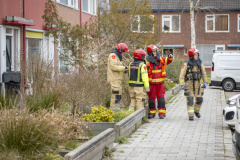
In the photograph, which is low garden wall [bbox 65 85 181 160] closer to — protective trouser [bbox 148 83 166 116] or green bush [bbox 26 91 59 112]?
green bush [bbox 26 91 59 112]

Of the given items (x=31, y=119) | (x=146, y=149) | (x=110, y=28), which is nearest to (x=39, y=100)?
(x=146, y=149)

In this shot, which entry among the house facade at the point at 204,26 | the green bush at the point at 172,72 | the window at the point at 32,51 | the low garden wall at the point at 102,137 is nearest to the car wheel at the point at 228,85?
the green bush at the point at 172,72

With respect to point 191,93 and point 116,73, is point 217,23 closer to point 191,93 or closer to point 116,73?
point 191,93

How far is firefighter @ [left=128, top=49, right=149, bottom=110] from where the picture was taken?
39.3 feet

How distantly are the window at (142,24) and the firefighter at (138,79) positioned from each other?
769cm

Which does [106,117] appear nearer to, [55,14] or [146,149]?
[146,149]

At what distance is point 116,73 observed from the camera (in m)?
12.5

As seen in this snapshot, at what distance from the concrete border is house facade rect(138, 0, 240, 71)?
126 ft

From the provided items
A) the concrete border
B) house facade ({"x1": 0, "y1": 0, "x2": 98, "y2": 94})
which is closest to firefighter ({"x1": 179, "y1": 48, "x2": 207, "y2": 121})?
house facade ({"x1": 0, "y1": 0, "x2": 98, "y2": 94})

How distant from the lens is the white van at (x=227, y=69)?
2452 cm

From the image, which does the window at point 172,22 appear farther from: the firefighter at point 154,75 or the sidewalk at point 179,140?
the firefighter at point 154,75

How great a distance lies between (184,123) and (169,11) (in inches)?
1392

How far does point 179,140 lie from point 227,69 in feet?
51.6

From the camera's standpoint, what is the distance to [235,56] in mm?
24547
